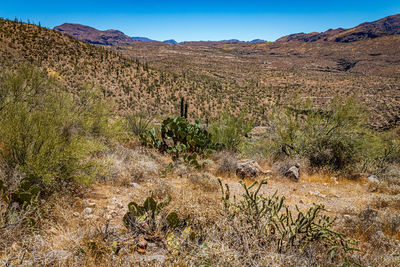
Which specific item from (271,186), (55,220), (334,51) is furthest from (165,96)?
(334,51)

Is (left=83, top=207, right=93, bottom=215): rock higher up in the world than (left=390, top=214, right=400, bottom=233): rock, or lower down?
lower down

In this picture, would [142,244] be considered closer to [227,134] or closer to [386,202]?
[386,202]

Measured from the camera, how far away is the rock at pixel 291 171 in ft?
18.6

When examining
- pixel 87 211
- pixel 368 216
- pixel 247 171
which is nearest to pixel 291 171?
pixel 247 171

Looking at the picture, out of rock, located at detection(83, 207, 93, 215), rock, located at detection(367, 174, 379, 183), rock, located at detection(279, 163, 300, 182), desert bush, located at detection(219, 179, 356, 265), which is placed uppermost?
desert bush, located at detection(219, 179, 356, 265)

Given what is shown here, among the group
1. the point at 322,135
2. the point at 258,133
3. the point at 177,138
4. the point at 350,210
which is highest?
the point at 322,135

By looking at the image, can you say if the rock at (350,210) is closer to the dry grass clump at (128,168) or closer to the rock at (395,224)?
the rock at (395,224)

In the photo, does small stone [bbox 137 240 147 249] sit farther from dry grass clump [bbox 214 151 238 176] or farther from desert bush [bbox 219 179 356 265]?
dry grass clump [bbox 214 151 238 176]

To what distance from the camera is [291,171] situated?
18.8 feet

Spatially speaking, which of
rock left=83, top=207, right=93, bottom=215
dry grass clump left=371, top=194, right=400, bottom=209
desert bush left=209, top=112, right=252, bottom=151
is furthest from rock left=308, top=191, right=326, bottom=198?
rock left=83, top=207, right=93, bottom=215

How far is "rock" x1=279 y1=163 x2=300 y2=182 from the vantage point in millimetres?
5656

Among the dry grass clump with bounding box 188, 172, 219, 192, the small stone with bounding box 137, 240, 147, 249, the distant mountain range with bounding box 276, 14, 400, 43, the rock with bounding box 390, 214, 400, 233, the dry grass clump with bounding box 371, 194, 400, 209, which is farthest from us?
the distant mountain range with bounding box 276, 14, 400, 43

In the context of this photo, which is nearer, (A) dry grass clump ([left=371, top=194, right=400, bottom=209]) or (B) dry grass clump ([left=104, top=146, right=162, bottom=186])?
(A) dry grass clump ([left=371, top=194, right=400, bottom=209])

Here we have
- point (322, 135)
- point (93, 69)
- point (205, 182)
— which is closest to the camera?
point (205, 182)
